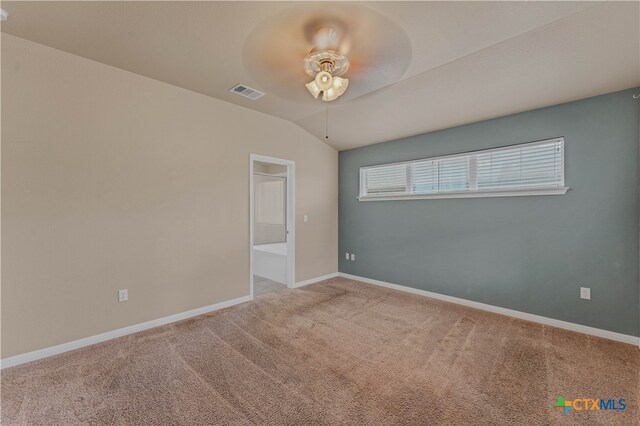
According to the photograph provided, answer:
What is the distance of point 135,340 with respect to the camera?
2.66m

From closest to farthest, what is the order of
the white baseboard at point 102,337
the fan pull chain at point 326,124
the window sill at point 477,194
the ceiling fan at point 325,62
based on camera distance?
the ceiling fan at point 325,62 < the white baseboard at point 102,337 < the window sill at point 477,194 < the fan pull chain at point 326,124

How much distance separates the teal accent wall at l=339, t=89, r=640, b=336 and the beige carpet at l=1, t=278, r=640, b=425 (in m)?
0.42

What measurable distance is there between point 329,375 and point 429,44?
282cm

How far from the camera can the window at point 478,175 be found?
3.09 meters

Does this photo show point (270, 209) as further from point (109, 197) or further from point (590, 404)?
point (590, 404)

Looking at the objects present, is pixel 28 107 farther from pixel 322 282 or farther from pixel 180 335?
pixel 322 282

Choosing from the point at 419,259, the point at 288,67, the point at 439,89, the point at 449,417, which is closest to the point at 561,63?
the point at 439,89

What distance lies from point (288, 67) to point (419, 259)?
3.19m

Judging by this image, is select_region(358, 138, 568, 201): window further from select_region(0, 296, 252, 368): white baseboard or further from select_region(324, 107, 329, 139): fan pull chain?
select_region(0, 296, 252, 368): white baseboard

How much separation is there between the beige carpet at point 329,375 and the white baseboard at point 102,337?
9cm

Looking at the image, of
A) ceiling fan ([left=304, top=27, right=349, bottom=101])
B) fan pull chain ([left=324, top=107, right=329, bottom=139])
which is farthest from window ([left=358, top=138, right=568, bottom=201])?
ceiling fan ([left=304, top=27, right=349, bottom=101])

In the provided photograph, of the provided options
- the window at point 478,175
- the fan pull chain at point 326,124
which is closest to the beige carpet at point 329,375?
the window at point 478,175

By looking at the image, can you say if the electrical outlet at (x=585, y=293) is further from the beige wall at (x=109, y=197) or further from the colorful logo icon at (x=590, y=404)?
the beige wall at (x=109, y=197)

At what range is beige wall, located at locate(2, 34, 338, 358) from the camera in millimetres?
2273
